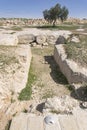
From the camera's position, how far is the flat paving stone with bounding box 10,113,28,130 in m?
5.38

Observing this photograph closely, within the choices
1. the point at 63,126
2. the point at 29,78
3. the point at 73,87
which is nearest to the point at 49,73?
the point at 29,78

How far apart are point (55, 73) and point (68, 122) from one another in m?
5.50

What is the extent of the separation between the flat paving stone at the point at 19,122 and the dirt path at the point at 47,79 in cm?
229

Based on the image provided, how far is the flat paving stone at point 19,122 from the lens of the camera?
5378mm

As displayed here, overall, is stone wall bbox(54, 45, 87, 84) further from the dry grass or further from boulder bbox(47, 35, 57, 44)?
boulder bbox(47, 35, 57, 44)

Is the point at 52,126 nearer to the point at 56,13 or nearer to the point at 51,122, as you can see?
the point at 51,122

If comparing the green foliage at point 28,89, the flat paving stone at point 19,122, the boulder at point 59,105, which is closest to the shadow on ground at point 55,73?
the green foliage at point 28,89

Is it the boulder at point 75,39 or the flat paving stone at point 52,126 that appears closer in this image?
the flat paving stone at point 52,126

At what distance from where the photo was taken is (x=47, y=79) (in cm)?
1011

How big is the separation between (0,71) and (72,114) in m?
3.79

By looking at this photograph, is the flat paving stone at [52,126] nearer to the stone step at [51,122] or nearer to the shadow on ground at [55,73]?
the stone step at [51,122]

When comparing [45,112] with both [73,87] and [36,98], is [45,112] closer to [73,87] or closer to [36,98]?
[36,98]

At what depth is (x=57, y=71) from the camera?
11.3 metres

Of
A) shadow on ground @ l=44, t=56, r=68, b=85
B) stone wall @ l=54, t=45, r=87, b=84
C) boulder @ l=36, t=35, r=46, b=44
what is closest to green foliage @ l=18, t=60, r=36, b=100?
shadow on ground @ l=44, t=56, r=68, b=85
